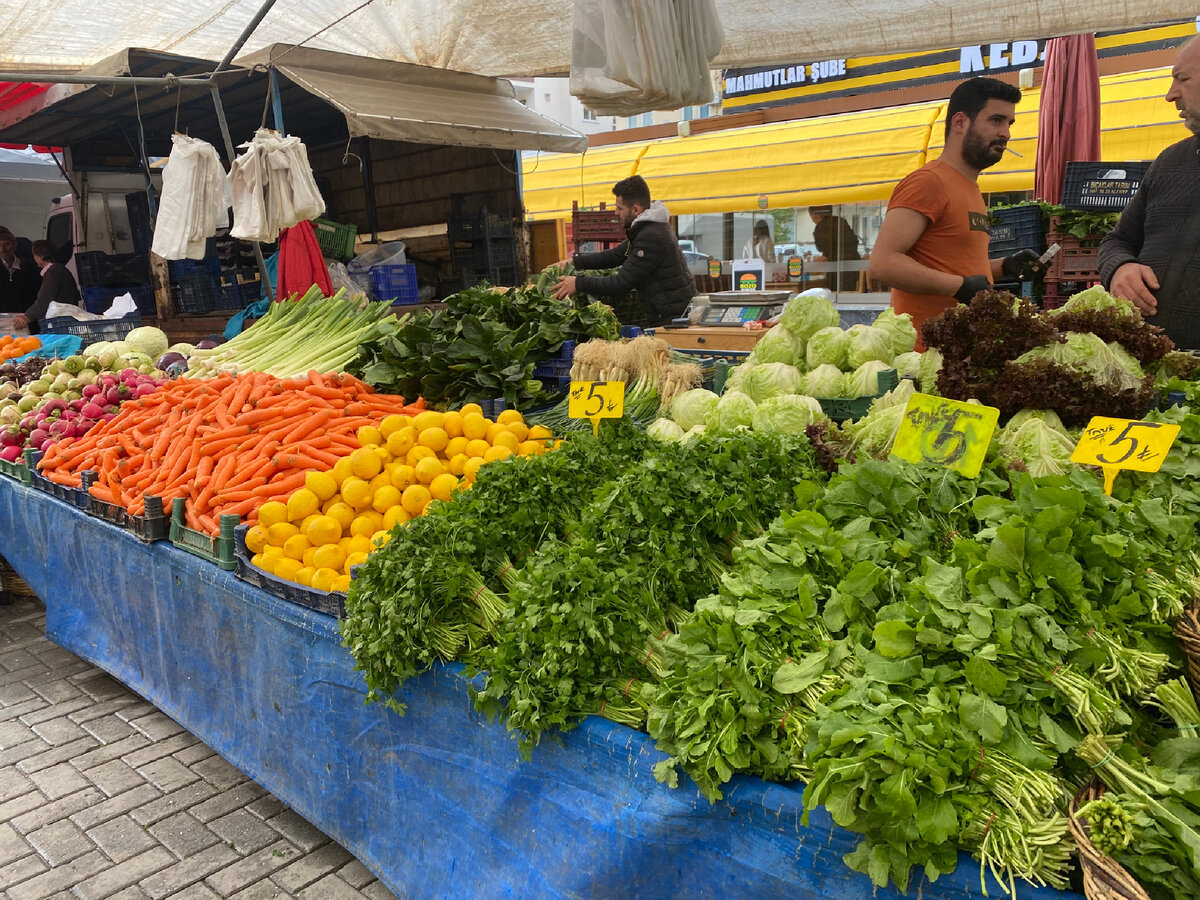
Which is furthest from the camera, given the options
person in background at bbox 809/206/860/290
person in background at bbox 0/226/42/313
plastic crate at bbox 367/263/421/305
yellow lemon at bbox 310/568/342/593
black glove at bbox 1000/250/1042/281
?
person in background at bbox 809/206/860/290

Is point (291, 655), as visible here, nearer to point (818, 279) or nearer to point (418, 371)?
point (418, 371)

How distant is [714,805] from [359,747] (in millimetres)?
1405

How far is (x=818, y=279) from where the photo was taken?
11961mm

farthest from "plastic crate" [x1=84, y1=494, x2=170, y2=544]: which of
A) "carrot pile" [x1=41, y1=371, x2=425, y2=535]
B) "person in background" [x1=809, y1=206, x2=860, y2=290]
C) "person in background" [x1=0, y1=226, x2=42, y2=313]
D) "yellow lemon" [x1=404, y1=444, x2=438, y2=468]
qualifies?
"person in background" [x1=809, y1=206, x2=860, y2=290]

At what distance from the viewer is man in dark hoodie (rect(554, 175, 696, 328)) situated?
5918mm

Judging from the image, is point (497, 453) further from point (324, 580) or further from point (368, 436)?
point (324, 580)

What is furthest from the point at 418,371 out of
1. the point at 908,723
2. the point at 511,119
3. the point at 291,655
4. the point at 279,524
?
the point at 511,119

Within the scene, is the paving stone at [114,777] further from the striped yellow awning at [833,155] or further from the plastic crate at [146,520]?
the striped yellow awning at [833,155]

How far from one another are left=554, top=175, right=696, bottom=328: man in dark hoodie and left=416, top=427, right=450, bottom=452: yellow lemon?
2663 mm

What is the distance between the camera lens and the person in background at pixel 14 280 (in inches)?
388

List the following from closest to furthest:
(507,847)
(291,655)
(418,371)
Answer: (507,847) < (291,655) < (418,371)

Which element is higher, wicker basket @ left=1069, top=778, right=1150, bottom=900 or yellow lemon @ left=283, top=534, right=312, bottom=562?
wicker basket @ left=1069, top=778, right=1150, bottom=900

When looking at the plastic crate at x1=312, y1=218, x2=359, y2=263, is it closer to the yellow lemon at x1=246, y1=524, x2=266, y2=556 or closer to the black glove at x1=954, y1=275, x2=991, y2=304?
the yellow lemon at x1=246, y1=524, x2=266, y2=556

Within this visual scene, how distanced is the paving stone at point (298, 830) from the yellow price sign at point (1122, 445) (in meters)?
2.85
